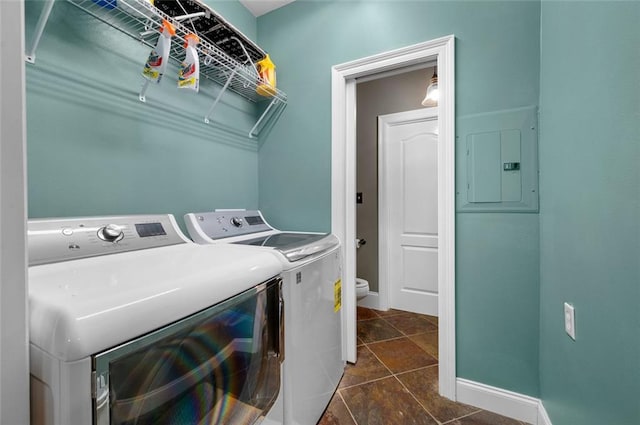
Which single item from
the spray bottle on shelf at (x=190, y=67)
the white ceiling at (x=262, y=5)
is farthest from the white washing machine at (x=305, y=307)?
the white ceiling at (x=262, y=5)

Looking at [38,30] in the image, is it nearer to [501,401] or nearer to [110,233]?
[110,233]

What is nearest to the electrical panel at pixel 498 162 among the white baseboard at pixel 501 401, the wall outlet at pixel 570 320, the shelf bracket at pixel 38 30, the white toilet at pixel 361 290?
the wall outlet at pixel 570 320

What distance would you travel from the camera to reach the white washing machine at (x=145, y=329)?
0.47 m

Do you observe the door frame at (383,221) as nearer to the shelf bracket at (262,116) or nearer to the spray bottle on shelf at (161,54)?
the shelf bracket at (262,116)

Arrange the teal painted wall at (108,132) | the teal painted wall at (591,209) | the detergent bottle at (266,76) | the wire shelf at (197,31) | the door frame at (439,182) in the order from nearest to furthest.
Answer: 1. the teal painted wall at (591,209)
2. the teal painted wall at (108,132)
3. the wire shelf at (197,31)
4. the door frame at (439,182)
5. the detergent bottle at (266,76)

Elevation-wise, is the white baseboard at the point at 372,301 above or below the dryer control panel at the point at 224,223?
below

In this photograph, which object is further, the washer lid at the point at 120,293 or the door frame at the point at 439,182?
the door frame at the point at 439,182

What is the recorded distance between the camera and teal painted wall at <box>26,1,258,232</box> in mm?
1046

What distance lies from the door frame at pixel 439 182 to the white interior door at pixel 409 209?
3.80 ft

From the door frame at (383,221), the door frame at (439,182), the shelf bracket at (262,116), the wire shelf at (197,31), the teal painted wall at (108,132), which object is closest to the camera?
the teal painted wall at (108,132)

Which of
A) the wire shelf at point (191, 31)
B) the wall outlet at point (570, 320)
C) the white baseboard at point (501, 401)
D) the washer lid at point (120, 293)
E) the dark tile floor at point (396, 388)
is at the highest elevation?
the wire shelf at point (191, 31)

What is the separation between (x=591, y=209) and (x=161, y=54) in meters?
1.74

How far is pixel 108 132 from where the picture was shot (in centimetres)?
124

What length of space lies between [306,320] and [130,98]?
1.37 metres
